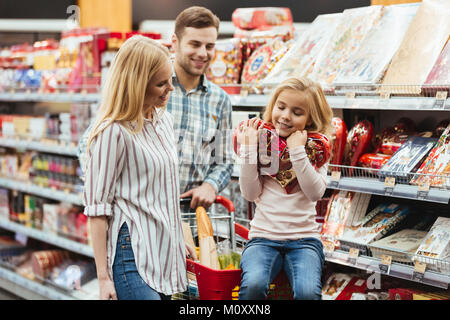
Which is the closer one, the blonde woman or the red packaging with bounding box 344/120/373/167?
the blonde woman

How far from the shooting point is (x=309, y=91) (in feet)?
6.45

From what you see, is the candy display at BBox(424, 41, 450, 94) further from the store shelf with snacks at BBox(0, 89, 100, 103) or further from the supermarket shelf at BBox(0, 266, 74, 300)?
the supermarket shelf at BBox(0, 266, 74, 300)

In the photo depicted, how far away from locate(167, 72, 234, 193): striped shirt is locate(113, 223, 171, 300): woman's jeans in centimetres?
79

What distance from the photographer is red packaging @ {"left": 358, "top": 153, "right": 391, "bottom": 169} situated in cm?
269

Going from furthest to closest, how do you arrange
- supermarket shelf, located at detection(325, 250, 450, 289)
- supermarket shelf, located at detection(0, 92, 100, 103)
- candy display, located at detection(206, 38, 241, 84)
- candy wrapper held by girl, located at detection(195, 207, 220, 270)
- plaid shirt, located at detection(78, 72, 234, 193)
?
supermarket shelf, located at detection(0, 92, 100, 103)
candy display, located at detection(206, 38, 241, 84)
plaid shirt, located at detection(78, 72, 234, 193)
supermarket shelf, located at detection(325, 250, 450, 289)
candy wrapper held by girl, located at detection(195, 207, 220, 270)

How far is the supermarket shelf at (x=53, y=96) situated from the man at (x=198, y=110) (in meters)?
1.58

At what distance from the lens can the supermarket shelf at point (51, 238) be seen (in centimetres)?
429

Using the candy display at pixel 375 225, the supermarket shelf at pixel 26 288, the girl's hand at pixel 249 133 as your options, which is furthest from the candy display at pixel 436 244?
the supermarket shelf at pixel 26 288

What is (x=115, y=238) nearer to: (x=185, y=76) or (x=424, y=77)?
(x=185, y=76)

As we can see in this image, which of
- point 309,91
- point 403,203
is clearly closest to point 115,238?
point 309,91

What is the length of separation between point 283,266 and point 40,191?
3.16 m

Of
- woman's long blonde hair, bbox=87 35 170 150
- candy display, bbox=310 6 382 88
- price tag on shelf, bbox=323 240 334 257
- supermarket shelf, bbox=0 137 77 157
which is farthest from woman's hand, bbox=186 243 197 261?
supermarket shelf, bbox=0 137 77 157

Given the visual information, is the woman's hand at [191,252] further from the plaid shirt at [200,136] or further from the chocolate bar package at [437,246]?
the chocolate bar package at [437,246]
